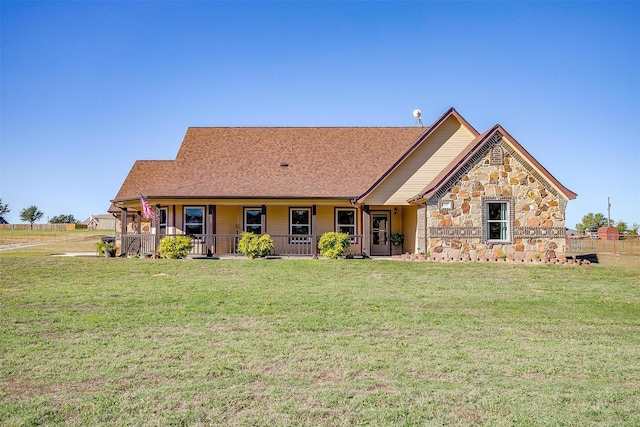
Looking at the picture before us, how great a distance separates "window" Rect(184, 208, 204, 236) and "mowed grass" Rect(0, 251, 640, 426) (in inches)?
396

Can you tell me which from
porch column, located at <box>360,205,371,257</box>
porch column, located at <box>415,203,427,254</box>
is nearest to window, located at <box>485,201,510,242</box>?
porch column, located at <box>415,203,427,254</box>

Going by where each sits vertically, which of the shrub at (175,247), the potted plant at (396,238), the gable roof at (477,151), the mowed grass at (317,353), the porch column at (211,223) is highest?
the gable roof at (477,151)

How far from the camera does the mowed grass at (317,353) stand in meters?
5.34

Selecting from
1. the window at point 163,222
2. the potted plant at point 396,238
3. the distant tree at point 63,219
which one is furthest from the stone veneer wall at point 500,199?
the distant tree at point 63,219

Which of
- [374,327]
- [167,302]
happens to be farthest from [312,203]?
[374,327]

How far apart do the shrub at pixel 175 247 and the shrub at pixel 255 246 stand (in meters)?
2.21

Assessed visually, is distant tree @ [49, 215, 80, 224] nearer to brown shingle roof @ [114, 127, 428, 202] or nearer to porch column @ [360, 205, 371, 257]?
brown shingle roof @ [114, 127, 428, 202]

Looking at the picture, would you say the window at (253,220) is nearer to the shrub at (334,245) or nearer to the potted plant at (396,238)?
the shrub at (334,245)

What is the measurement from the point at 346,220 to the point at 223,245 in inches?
233

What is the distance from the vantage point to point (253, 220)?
2517 centimetres

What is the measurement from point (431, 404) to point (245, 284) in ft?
30.0

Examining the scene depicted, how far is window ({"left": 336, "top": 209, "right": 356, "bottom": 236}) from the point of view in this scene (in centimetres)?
2509

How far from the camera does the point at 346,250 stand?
70.3 ft

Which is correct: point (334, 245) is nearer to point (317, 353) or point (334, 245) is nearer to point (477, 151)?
point (477, 151)
